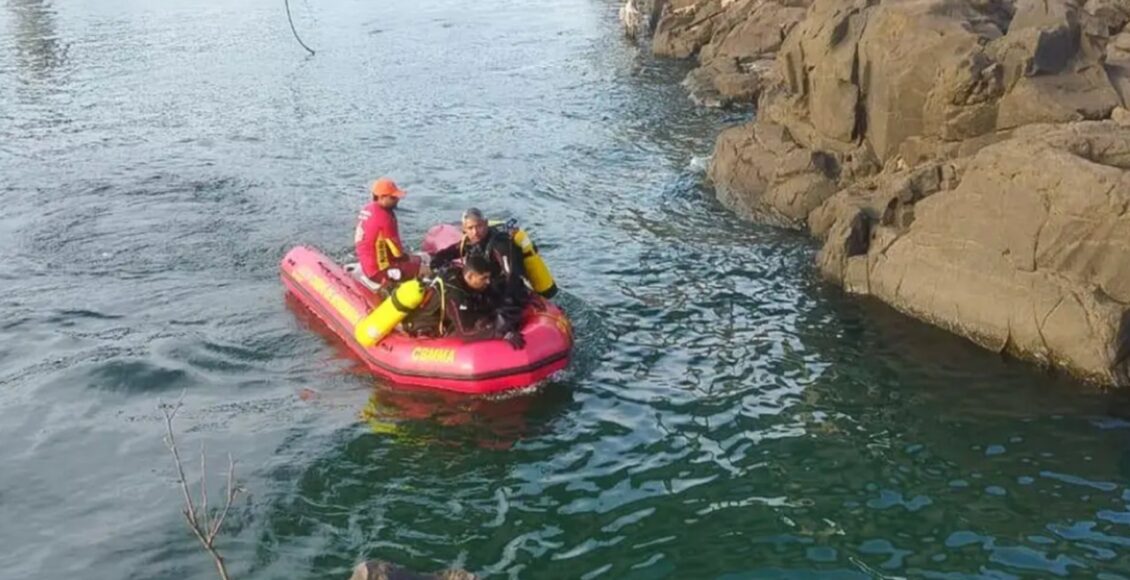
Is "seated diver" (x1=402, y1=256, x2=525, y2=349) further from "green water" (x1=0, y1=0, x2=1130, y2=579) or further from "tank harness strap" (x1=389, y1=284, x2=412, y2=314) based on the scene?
"green water" (x1=0, y1=0, x2=1130, y2=579)

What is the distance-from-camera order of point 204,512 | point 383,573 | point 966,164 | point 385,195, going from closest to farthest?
point 204,512 → point 383,573 → point 385,195 → point 966,164

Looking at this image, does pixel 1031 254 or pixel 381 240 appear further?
pixel 381 240

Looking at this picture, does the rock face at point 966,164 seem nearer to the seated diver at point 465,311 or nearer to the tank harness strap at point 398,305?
the seated diver at point 465,311

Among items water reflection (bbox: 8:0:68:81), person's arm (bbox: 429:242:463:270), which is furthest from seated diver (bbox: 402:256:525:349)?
water reflection (bbox: 8:0:68:81)

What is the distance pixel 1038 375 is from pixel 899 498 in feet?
11.5

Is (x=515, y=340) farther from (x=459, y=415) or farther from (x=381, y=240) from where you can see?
(x=381, y=240)

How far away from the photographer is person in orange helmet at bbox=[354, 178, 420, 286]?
15148 millimetres

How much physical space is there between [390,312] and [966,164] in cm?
871

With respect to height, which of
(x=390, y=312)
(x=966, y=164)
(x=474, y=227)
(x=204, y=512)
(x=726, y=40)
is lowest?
(x=390, y=312)

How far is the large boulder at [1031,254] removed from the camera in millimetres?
13508

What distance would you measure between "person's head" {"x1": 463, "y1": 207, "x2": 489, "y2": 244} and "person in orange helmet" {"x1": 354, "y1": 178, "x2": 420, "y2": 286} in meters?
1.42

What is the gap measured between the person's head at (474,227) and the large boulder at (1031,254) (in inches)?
222

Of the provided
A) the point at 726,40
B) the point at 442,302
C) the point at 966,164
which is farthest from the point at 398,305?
the point at 726,40

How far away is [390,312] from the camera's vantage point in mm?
13875
